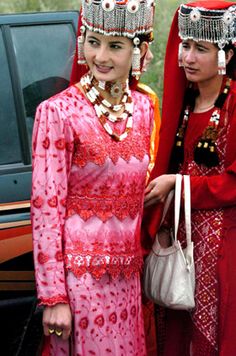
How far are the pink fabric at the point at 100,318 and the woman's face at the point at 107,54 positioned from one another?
758 millimetres

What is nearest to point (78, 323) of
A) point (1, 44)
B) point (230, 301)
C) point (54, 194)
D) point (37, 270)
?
point (37, 270)

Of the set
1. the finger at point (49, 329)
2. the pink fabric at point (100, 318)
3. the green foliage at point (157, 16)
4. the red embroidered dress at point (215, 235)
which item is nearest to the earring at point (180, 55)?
the red embroidered dress at point (215, 235)

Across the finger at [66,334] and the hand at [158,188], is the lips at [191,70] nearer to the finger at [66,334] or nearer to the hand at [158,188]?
the hand at [158,188]

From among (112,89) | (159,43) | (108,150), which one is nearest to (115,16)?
(112,89)

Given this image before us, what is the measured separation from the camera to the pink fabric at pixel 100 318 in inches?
129

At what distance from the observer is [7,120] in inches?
179

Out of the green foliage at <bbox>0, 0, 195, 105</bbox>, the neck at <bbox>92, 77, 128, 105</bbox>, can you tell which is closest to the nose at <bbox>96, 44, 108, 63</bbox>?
the neck at <bbox>92, 77, 128, 105</bbox>

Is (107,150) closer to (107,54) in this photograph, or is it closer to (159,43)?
(107,54)

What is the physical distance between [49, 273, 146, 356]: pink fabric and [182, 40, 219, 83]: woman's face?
0.91 meters

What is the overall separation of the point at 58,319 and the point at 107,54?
3.25ft

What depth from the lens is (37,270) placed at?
10.5 ft

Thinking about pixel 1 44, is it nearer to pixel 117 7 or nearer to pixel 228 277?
pixel 117 7

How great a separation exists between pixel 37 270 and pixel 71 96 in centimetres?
65

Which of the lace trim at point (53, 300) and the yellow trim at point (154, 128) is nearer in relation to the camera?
the lace trim at point (53, 300)
